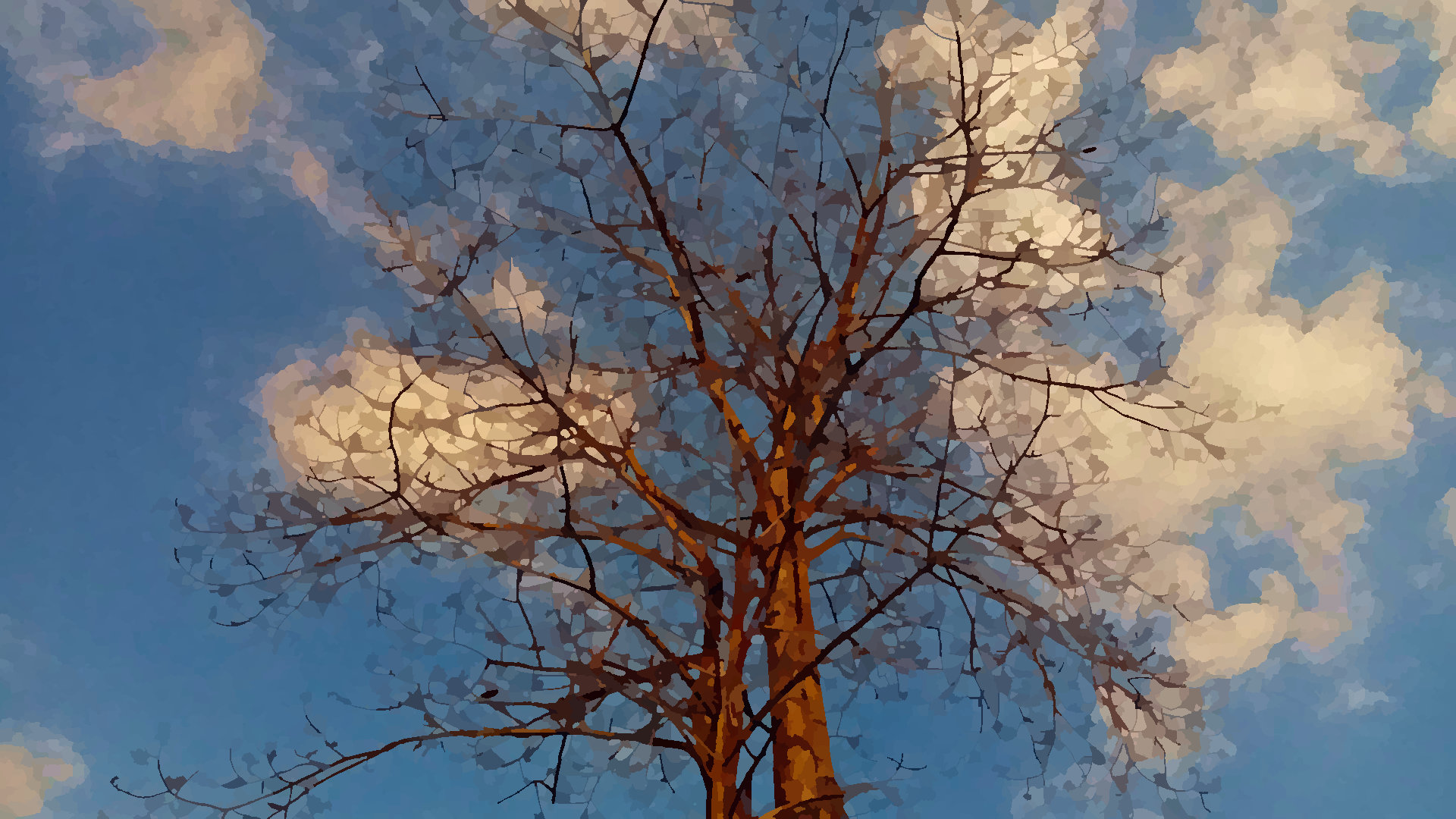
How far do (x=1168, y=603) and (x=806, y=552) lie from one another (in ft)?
5.43

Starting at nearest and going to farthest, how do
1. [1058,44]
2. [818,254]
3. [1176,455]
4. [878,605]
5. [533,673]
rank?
[878,605]
[533,673]
[818,254]
[1058,44]
[1176,455]

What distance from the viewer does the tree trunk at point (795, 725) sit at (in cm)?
256

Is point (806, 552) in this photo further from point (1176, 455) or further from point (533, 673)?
point (1176, 455)

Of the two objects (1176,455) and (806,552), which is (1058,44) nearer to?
(1176,455)

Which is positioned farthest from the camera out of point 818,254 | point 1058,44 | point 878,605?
point 1058,44

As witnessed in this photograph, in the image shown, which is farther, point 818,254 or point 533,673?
point 818,254

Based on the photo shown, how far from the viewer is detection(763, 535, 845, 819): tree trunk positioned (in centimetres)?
256

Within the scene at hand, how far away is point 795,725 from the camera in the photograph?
8.94 ft

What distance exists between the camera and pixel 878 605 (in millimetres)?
2059

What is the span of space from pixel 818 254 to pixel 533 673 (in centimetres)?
177

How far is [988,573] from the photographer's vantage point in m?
3.49

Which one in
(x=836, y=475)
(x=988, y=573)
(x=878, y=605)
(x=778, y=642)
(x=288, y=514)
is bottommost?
(x=878, y=605)

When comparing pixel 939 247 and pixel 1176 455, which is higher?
pixel 939 247

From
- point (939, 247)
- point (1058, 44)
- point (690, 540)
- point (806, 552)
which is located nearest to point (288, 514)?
point (690, 540)
